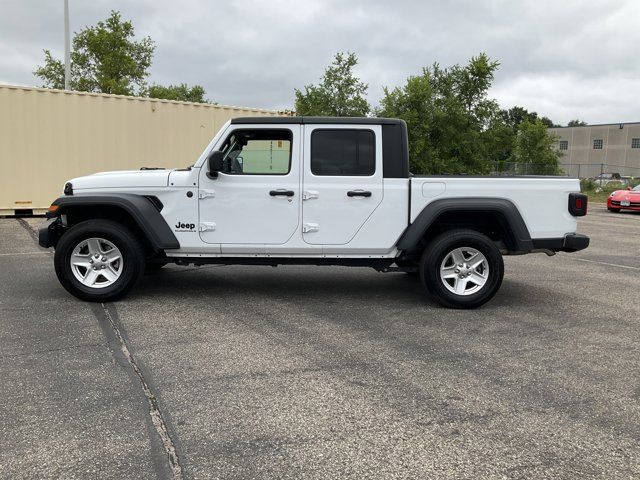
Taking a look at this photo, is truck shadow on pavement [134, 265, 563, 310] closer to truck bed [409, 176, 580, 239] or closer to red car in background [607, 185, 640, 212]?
truck bed [409, 176, 580, 239]

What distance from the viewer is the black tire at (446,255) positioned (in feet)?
18.4

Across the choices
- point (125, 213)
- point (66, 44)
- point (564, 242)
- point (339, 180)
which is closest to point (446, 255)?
point (564, 242)

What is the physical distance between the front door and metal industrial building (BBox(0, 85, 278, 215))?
31.4ft

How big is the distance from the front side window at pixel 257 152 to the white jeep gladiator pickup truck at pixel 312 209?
0.4 inches

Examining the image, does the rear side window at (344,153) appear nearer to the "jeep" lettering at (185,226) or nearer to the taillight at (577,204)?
the "jeep" lettering at (185,226)

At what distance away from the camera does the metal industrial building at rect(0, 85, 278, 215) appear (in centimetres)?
1307

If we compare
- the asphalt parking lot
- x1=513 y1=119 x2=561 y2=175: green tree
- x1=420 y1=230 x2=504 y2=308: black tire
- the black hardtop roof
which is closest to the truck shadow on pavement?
the asphalt parking lot

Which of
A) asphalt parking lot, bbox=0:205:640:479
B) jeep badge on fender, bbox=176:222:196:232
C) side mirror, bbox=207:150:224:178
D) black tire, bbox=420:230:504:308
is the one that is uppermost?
side mirror, bbox=207:150:224:178

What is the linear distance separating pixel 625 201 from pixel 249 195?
61.6ft

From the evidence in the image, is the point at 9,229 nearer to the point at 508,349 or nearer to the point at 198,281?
the point at 198,281

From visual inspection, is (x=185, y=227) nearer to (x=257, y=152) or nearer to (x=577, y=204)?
(x=257, y=152)

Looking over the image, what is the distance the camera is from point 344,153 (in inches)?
226

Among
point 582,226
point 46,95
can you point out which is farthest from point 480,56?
point 46,95

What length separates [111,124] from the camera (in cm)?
1409
